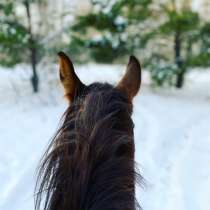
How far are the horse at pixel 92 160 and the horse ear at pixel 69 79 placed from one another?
8.3 inches

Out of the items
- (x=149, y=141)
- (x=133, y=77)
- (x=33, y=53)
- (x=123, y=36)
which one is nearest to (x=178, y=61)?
(x=123, y=36)

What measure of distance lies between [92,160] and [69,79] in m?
0.59

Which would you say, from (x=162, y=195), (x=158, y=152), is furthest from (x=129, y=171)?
(x=158, y=152)

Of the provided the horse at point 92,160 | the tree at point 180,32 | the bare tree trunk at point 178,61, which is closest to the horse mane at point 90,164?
A: the horse at point 92,160

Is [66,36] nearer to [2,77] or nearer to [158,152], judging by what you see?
[2,77]

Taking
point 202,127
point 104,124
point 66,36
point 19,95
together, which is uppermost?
point 66,36

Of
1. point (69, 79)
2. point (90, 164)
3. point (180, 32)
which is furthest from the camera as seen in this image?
point (180, 32)

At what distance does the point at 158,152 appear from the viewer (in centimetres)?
598

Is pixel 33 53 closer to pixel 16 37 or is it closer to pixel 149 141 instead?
pixel 16 37

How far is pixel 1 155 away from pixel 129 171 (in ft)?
14.2

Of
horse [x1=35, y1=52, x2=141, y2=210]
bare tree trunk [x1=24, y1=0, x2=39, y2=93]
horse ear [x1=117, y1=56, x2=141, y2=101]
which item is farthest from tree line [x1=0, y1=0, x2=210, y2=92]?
horse [x1=35, y1=52, x2=141, y2=210]

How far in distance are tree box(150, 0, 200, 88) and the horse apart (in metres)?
8.79

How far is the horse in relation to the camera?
161cm

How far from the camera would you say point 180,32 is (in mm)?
11008
